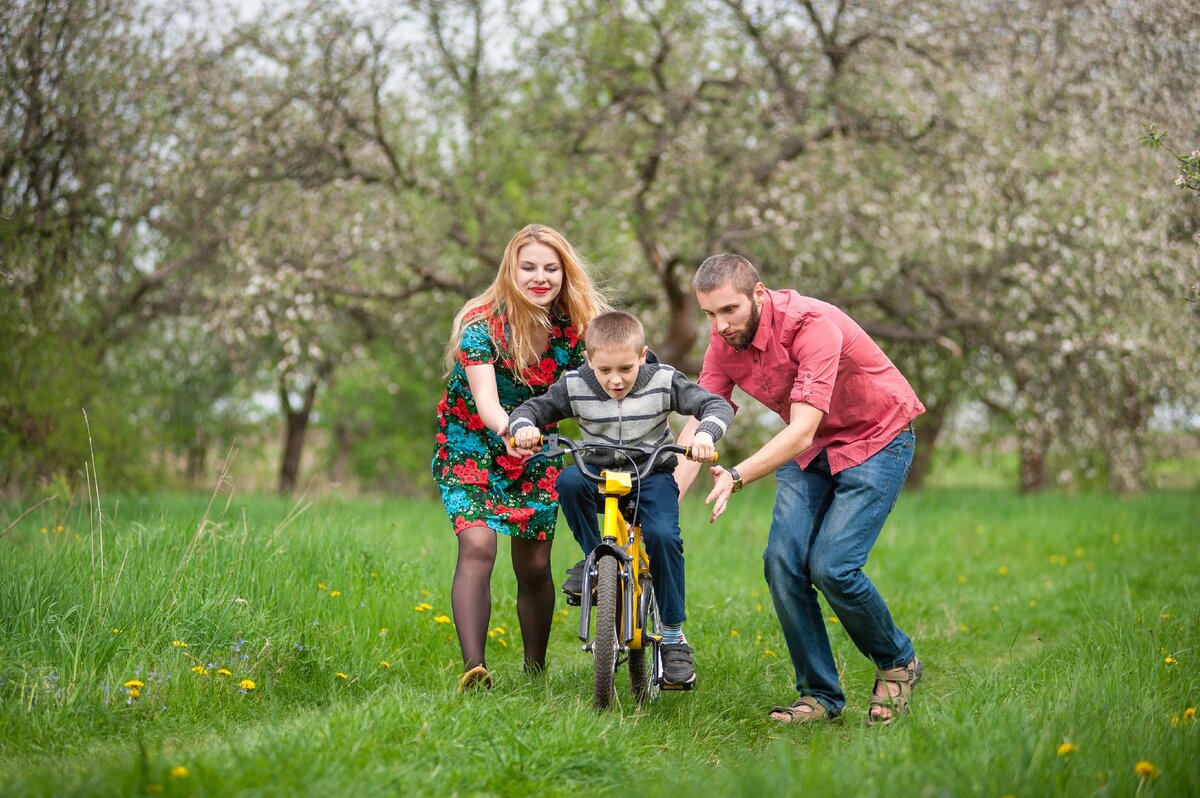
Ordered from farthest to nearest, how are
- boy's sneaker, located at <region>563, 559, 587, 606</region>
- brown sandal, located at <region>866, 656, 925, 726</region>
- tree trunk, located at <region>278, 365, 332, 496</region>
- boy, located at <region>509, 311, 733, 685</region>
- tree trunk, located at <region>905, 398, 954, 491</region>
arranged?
tree trunk, located at <region>278, 365, 332, 496</region> → tree trunk, located at <region>905, 398, 954, 491</region> → brown sandal, located at <region>866, 656, 925, 726</region> → boy's sneaker, located at <region>563, 559, 587, 606</region> → boy, located at <region>509, 311, 733, 685</region>

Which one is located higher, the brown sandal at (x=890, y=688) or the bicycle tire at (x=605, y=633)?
the bicycle tire at (x=605, y=633)

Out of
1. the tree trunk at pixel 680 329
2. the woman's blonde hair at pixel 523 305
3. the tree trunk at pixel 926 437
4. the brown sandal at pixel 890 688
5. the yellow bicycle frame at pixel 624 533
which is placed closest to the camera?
the yellow bicycle frame at pixel 624 533

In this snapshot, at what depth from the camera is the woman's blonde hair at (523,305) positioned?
184 inches

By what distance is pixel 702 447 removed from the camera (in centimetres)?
406

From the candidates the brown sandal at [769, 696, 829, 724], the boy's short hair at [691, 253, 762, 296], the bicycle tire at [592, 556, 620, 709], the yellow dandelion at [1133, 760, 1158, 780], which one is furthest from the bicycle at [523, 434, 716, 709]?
the yellow dandelion at [1133, 760, 1158, 780]

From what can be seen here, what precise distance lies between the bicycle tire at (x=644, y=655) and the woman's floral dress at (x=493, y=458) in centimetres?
59

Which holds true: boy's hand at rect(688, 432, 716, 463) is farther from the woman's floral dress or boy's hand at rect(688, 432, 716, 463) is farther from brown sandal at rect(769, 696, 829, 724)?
brown sandal at rect(769, 696, 829, 724)

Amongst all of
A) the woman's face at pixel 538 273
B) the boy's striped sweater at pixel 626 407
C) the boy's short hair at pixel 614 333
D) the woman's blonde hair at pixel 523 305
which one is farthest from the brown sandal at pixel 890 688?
the woman's face at pixel 538 273

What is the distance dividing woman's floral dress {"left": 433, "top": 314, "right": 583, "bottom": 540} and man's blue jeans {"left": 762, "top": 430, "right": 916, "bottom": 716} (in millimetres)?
995

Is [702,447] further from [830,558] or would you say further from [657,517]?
[830,558]

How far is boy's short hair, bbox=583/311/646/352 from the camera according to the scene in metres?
4.15

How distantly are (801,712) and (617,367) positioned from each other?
163 centimetres

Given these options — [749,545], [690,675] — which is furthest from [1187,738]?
[749,545]

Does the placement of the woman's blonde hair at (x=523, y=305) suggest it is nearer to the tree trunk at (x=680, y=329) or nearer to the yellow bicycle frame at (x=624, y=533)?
the yellow bicycle frame at (x=624, y=533)
